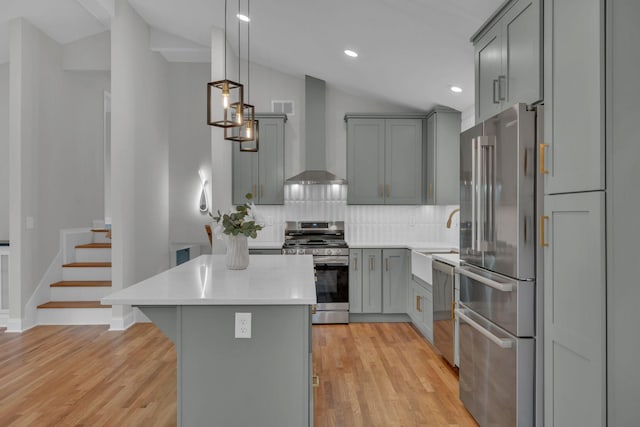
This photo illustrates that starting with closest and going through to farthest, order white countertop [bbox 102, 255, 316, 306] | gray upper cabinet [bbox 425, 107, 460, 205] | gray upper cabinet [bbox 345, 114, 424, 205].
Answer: white countertop [bbox 102, 255, 316, 306] < gray upper cabinet [bbox 425, 107, 460, 205] < gray upper cabinet [bbox 345, 114, 424, 205]

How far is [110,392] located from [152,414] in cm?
57

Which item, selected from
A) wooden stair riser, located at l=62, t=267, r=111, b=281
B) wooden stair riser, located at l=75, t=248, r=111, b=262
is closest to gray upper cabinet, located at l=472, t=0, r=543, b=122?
wooden stair riser, located at l=62, t=267, r=111, b=281

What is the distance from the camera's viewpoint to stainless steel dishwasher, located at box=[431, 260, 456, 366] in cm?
344

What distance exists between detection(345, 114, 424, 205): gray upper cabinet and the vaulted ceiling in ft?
1.13

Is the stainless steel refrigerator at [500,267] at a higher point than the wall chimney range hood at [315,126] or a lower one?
lower

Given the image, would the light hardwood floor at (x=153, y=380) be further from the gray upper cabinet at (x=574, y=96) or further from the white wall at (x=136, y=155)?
the gray upper cabinet at (x=574, y=96)

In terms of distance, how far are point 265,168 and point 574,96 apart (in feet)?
13.1

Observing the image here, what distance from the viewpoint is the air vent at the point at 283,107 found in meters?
5.66

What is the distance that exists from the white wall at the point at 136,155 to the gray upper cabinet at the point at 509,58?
12.4ft

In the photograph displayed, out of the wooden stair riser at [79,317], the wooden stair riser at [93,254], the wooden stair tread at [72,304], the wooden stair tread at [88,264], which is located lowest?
the wooden stair riser at [79,317]

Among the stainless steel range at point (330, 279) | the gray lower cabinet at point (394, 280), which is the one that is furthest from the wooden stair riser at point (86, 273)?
Answer: the gray lower cabinet at point (394, 280)

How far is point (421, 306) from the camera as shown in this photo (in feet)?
14.5

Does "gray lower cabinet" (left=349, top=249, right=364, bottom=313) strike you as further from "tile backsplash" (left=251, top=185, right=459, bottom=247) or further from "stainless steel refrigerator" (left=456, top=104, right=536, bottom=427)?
"stainless steel refrigerator" (left=456, top=104, right=536, bottom=427)

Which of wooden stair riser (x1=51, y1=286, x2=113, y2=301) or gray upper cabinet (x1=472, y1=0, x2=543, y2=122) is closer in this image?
gray upper cabinet (x1=472, y1=0, x2=543, y2=122)
